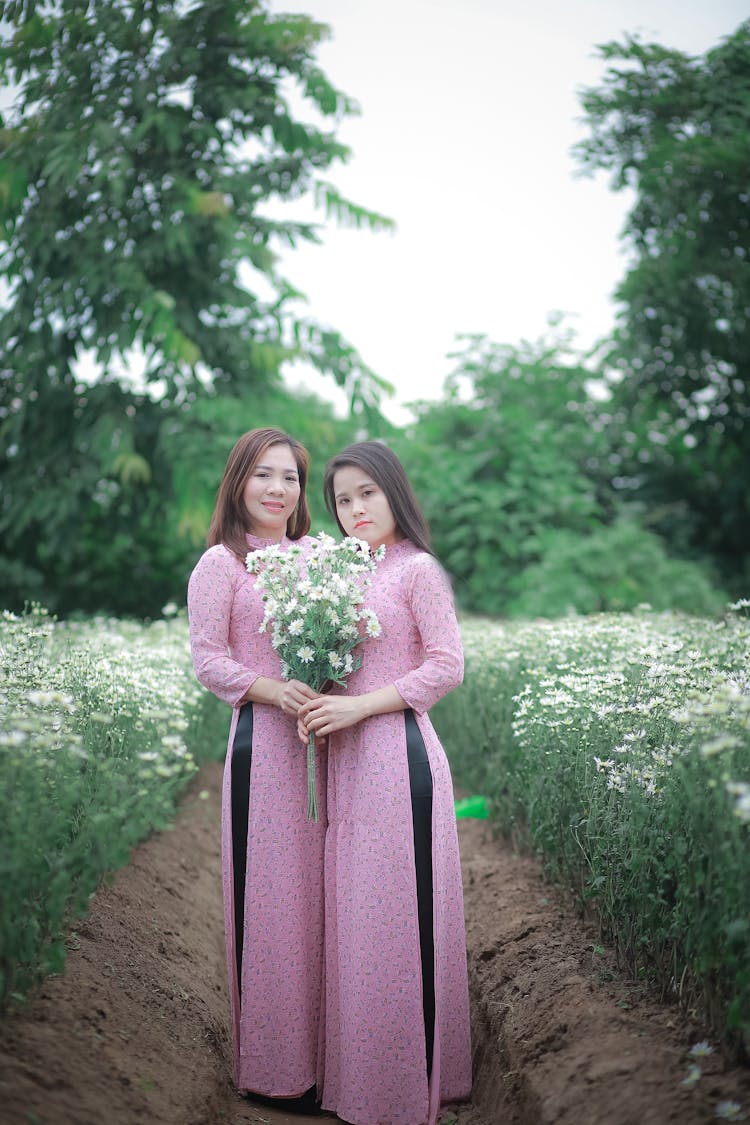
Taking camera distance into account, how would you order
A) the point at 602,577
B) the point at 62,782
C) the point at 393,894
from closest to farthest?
the point at 62,782 → the point at 393,894 → the point at 602,577

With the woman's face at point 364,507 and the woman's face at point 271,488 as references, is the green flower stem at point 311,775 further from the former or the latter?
the woman's face at point 271,488

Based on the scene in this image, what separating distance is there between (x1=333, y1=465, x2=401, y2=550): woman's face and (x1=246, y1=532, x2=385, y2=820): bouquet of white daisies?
0.25m

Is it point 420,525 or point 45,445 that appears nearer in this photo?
point 420,525

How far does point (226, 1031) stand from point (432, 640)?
1.70 metres

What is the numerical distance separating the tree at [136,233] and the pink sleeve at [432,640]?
5816mm

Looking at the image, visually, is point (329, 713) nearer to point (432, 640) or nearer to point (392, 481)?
point (432, 640)

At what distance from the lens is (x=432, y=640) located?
282cm

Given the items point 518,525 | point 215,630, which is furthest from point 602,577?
point 215,630

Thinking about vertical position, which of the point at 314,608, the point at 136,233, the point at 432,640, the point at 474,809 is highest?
the point at 136,233

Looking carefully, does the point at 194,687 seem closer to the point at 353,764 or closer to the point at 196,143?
the point at 353,764

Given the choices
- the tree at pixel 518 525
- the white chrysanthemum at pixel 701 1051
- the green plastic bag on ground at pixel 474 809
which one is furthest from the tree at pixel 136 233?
the white chrysanthemum at pixel 701 1051

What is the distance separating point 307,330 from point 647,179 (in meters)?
5.07

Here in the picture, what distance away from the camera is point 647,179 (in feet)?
36.4

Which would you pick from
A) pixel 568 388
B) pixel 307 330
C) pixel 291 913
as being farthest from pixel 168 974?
pixel 568 388
